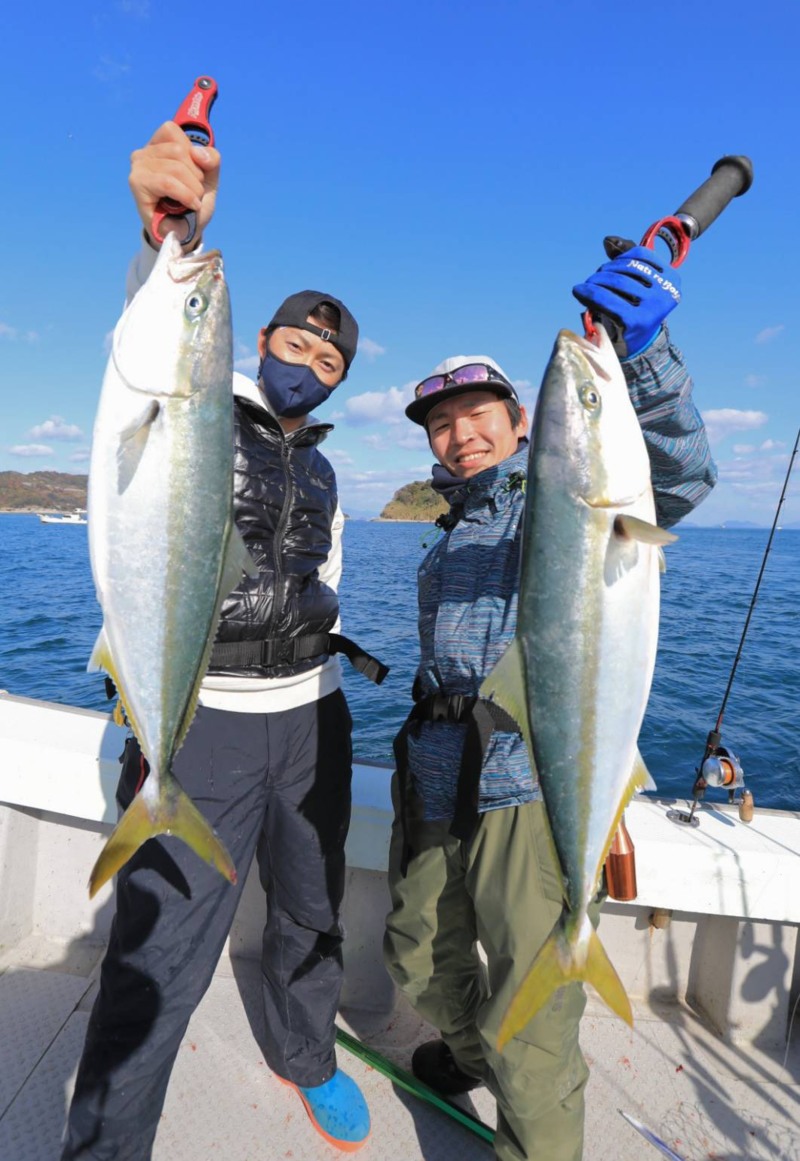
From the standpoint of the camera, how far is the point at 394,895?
3.10 m

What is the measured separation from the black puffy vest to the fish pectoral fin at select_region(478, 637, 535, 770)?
114 centimetres

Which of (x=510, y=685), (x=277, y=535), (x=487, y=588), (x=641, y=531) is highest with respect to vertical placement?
(x=641, y=531)

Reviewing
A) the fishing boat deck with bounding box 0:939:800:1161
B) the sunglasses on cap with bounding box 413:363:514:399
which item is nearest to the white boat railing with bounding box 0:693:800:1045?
the fishing boat deck with bounding box 0:939:800:1161

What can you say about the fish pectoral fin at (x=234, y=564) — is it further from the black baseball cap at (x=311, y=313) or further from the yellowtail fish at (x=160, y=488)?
the black baseball cap at (x=311, y=313)

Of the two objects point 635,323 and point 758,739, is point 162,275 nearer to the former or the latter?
point 635,323

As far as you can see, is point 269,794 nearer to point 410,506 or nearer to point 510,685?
point 510,685

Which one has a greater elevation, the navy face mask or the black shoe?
the navy face mask

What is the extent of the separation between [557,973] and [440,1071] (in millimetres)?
1656

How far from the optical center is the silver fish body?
1943 mm

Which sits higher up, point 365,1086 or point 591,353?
point 591,353

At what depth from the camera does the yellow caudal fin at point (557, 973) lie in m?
2.17

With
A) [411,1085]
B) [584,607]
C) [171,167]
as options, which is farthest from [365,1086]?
[171,167]

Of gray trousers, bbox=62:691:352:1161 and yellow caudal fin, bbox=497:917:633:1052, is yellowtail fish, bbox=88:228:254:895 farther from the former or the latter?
yellow caudal fin, bbox=497:917:633:1052

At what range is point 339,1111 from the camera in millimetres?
3072
